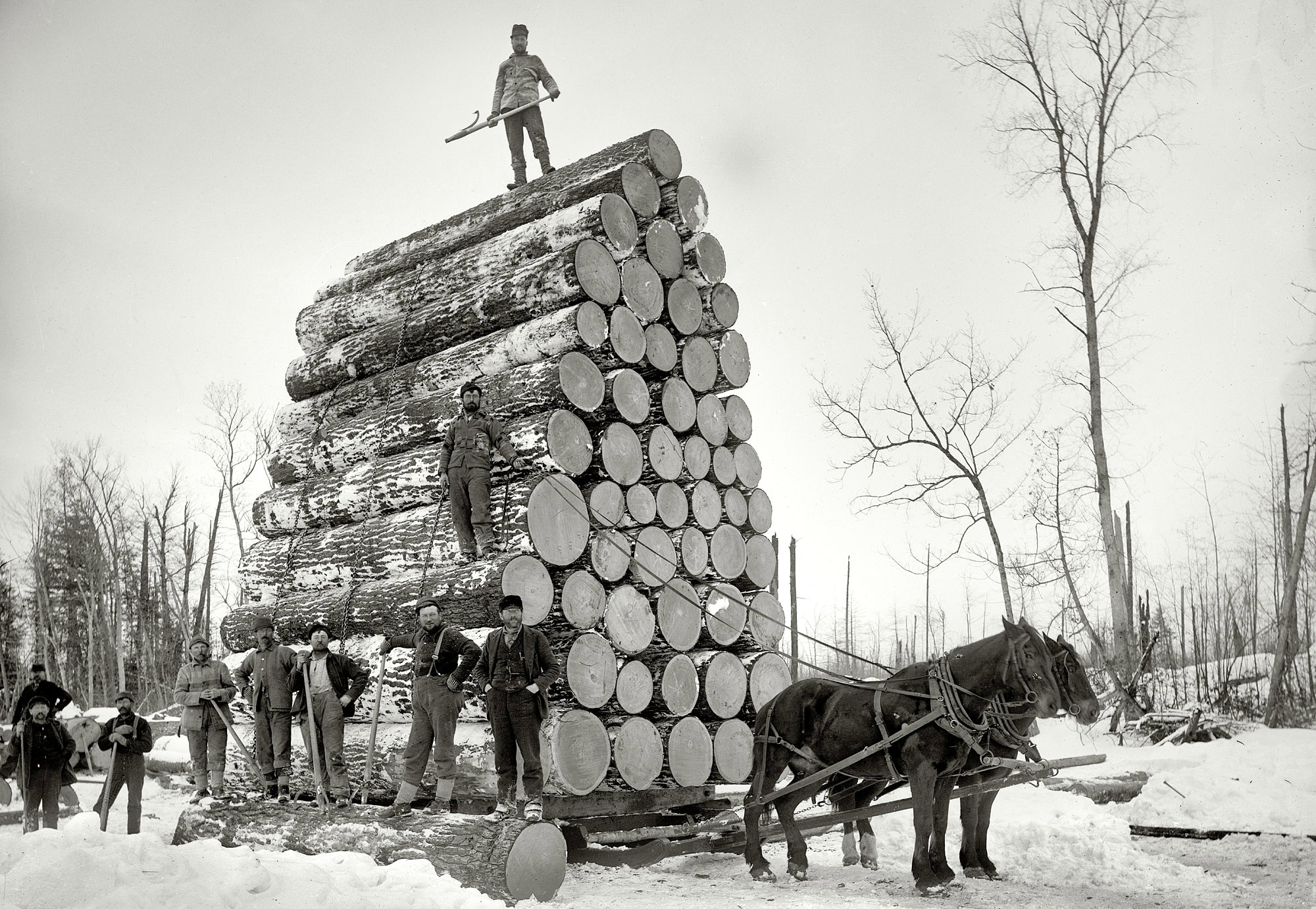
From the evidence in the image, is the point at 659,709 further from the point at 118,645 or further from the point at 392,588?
the point at 118,645

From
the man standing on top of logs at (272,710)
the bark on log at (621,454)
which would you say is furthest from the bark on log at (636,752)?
the man standing on top of logs at (272,710)

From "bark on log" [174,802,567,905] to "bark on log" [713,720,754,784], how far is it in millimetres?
2392

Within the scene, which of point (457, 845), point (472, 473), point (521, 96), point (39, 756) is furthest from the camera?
point (521, 96)

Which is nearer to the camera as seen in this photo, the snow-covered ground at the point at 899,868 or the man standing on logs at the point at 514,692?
the snow-covered ground at the point at 899,868

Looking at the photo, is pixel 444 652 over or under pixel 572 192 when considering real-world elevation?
under

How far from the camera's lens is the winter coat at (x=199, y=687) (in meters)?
8.84

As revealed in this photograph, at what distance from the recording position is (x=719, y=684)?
870cm

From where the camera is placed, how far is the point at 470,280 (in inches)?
373

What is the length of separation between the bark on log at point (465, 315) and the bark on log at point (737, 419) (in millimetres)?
1872

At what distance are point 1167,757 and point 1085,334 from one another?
7.78m

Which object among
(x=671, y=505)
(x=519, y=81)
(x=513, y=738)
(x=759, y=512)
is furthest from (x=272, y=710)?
(x=519, y=81)

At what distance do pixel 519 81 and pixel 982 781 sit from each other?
29.6 feet

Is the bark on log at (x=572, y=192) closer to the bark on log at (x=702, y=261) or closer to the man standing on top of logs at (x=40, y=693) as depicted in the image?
the bark on log at (x=702, y=261)

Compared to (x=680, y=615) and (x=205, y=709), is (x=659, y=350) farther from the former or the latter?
(x=205, y=709)
